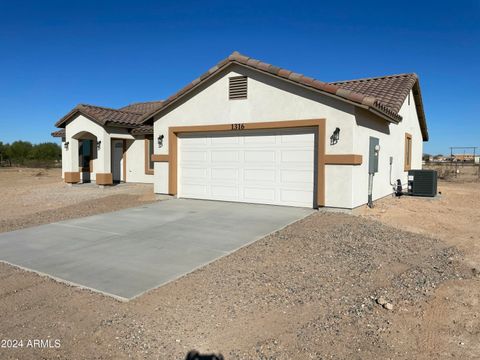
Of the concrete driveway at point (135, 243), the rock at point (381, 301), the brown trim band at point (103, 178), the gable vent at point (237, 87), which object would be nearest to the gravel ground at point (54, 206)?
the concrete driveway at point (135, 243)

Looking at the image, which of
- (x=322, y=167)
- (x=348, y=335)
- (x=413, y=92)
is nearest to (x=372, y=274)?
(x=348, y=335)

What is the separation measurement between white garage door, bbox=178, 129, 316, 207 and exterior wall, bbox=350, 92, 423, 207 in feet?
4.32

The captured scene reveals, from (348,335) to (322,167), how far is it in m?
7.27

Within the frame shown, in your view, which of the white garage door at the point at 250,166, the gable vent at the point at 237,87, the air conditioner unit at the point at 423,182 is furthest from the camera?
the air conditioner unit at the point at 423,182

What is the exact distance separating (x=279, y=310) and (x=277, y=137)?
791 cm

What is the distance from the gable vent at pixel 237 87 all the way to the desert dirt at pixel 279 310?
643 cm

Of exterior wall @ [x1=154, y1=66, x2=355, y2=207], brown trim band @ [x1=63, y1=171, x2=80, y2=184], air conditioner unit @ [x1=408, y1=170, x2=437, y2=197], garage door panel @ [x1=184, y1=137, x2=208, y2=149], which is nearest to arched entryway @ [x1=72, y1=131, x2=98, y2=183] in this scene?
brown trim band @ [x1=63, y1=171, x2=80, y2=184]

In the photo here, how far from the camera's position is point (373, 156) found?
1188 centimetres

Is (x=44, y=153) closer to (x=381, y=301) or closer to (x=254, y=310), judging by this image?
(x=254, y=310)

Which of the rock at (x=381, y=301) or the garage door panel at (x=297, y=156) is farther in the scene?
the garage door panel at (x=297, y=156)

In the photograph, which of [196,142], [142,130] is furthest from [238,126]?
[142,130]

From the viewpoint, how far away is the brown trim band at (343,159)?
1032 cm

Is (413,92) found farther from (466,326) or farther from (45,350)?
(45,350)

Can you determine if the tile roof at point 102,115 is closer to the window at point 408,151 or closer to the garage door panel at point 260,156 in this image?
the garage door panel at point 260,156
